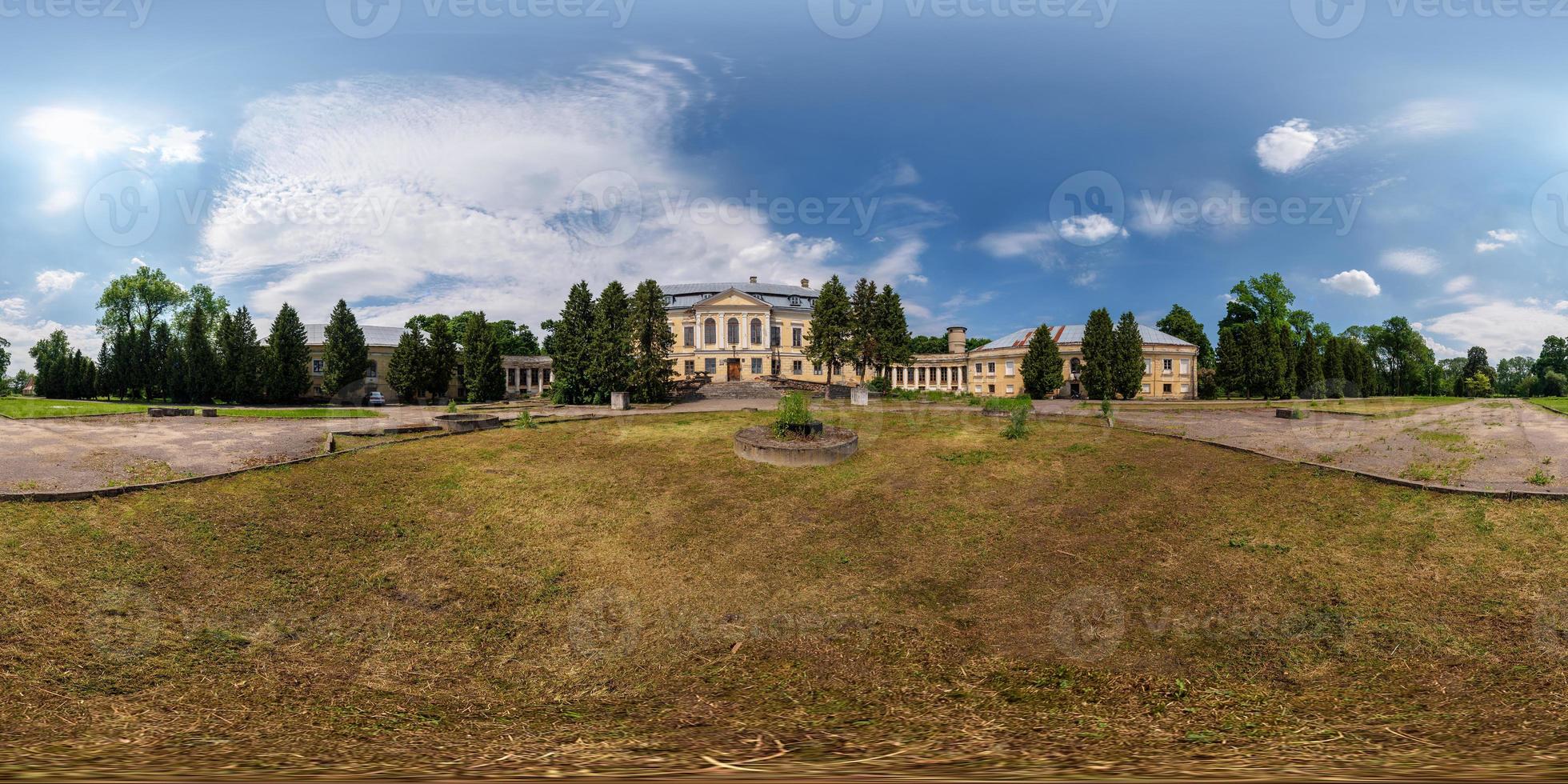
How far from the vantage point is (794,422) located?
1652cm

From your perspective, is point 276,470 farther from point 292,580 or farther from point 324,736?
point 324,736

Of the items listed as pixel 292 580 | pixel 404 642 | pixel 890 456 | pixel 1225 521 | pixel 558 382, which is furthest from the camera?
pixel 558 382

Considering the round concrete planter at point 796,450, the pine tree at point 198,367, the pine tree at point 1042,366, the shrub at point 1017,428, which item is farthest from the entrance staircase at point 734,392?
the pine tree at point 198,367

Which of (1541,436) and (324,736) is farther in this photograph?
(1541,436)

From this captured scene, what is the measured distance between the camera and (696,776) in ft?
9.46

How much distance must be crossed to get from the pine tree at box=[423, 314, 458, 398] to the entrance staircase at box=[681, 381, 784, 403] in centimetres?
1941

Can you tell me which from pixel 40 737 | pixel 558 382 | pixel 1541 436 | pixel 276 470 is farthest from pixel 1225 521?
pixel 558 382

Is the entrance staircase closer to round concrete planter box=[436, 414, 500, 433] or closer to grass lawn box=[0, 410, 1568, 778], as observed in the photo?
round concrete planter box=[436, 414, 500, 433]

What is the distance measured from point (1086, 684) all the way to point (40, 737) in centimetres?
730

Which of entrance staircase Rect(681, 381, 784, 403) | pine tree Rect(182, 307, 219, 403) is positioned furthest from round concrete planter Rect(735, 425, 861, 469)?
pine tree Rect(182, 307, 219, 403)

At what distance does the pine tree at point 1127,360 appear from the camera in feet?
143

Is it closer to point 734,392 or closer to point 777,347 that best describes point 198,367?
point 734,392

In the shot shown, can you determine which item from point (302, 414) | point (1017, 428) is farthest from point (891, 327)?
point (302, 414)

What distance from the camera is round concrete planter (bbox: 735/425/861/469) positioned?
48.0ft
